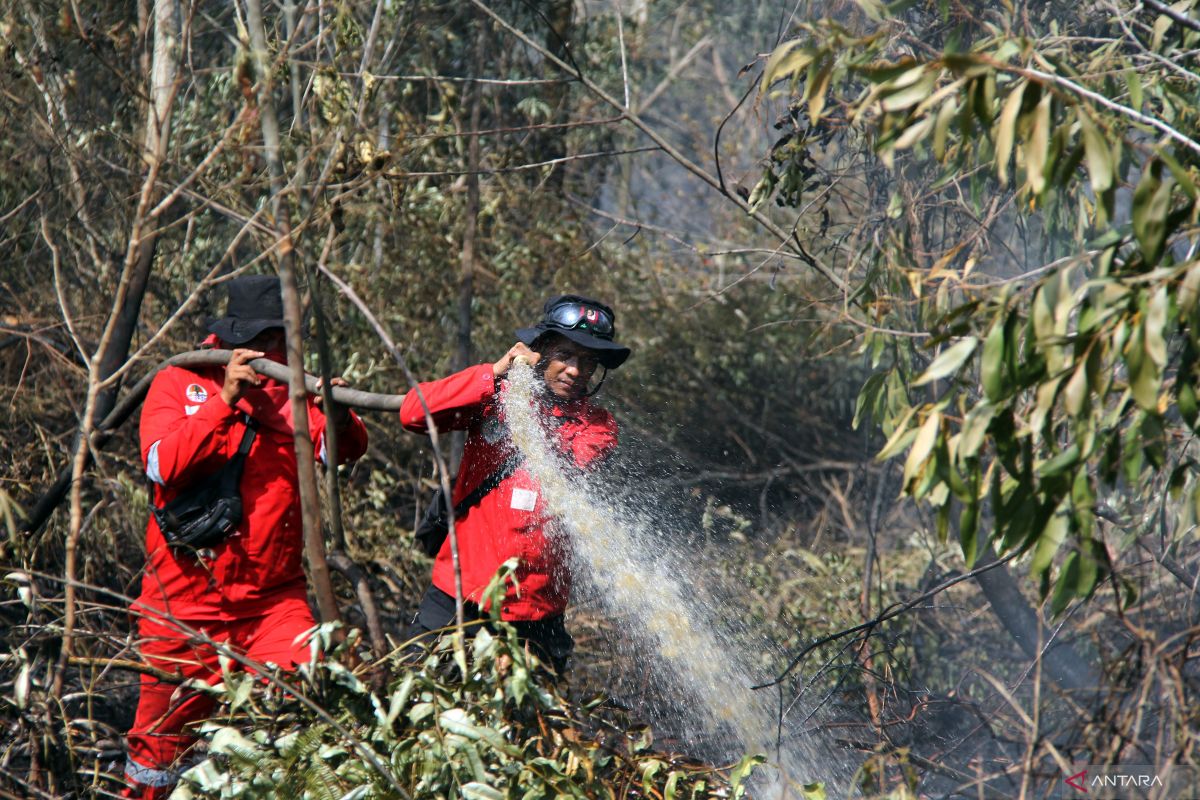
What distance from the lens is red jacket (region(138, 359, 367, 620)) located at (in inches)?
157

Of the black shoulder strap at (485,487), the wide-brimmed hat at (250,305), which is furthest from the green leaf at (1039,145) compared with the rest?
the wide-brimmed hat at (250,305)

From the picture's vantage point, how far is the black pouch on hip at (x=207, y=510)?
13.2 feet

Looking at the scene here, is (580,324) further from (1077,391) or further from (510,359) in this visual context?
(1077,391)

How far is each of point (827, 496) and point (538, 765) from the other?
21.6 ft

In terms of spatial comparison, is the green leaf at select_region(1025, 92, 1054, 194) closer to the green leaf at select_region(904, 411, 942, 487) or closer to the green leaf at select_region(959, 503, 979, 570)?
the green leaf at select_region(904, 411, 942, 487)

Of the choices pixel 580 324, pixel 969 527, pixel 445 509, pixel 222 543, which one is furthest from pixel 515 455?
pixel 969 527

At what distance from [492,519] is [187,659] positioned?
3.66ft

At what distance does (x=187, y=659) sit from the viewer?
3.71 metres

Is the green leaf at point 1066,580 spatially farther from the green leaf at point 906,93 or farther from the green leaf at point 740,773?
the green leaf at point 906,93

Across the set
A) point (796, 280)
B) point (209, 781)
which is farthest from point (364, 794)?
point (796, 280)

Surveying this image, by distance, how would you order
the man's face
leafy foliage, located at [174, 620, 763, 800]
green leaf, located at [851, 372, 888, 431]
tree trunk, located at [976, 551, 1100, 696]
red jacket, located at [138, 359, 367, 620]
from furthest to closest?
tree trunk, located at [976, 551, 1100, 696], green leaf, located at [851, 372, 888, 431], the man's face, red jacket, located at [138, 359, 367, 620], leafy foliage, located at [174, 620, 763, 800]

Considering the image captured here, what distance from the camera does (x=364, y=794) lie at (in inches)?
110

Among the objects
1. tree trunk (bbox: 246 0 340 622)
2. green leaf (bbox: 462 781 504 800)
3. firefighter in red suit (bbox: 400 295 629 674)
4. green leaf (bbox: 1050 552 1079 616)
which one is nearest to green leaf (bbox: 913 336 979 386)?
green leaf (bbox: 1050 552 1079 616)

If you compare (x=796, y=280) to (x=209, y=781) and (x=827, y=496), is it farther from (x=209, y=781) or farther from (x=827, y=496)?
(x=209, y=781)
